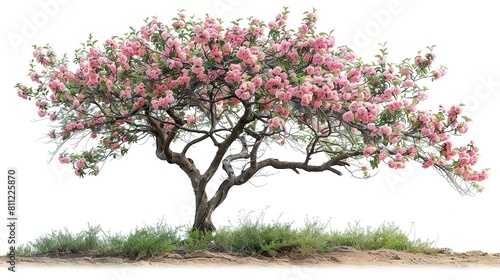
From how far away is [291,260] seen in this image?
8289 millimetres

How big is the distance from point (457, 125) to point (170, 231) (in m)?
4.08

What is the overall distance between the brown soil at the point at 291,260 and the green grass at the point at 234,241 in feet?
0.51

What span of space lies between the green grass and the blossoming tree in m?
0.55

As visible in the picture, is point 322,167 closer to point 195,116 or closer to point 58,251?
point 195,116

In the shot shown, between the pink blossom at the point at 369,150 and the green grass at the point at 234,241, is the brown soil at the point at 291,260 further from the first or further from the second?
the pink blossom at the point at 369,150

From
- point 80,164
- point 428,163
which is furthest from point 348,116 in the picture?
point 80,164

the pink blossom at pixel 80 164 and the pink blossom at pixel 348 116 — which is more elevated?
the pink blossom at pixel 348 116

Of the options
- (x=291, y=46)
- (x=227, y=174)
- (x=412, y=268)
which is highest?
(x=291, y=46)

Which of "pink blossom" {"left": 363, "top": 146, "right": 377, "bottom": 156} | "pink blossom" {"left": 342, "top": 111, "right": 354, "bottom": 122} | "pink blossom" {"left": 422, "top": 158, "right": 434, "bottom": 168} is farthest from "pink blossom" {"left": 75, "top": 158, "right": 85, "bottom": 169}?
"pink blossom" {"left": 422, "top": 158, "right": 434, "bottom": 168}

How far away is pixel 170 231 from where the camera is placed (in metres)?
9.17

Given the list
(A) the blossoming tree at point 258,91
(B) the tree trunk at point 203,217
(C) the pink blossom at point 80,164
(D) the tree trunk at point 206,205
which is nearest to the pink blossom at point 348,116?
(A) the blossoming tree at point 258,91

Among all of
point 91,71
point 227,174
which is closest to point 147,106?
point 91,71

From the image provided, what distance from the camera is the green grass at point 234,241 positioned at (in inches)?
337

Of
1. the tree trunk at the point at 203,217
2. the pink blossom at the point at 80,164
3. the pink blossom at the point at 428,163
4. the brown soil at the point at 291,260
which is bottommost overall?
the brown soil at the point at 291,260
